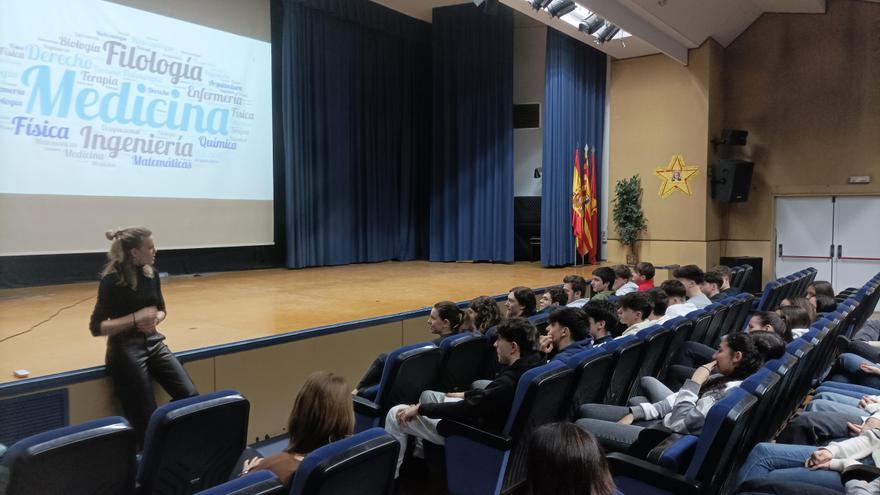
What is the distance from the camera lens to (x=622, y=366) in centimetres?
298

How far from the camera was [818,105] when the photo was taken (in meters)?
9.52

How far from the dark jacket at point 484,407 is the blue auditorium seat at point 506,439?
0.15ft

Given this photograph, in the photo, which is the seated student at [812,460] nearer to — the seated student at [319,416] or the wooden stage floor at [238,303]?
the seated student at [319,416]

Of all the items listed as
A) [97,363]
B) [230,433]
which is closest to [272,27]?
[97,363]

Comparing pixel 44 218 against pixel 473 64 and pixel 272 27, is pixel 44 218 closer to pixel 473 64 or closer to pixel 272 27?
pixel 272 27

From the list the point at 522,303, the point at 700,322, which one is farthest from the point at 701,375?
the point at 522,303

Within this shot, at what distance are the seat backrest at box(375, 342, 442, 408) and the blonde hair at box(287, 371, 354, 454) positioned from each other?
3.02 feet

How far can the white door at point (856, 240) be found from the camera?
9211mm

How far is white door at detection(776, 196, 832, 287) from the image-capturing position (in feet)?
31.7

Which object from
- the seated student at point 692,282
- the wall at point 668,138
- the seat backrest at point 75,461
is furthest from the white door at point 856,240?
the seat backrest at point 75,461

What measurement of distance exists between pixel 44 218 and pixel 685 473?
680 cm

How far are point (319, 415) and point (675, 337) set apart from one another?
2.42 m

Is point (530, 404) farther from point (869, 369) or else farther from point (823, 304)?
point (823, 304)

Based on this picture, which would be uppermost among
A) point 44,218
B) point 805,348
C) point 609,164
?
point 609,164
